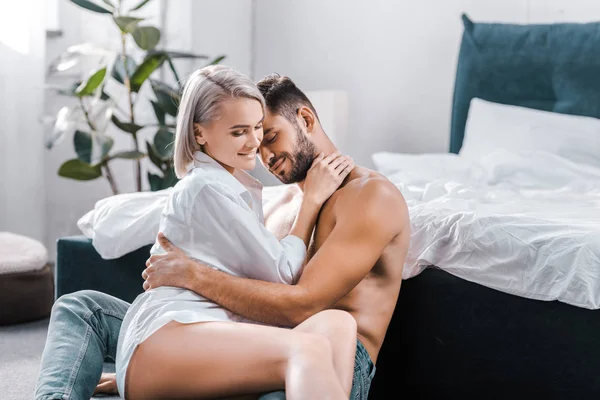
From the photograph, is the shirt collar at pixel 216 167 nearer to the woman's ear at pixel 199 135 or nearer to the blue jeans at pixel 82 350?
the woman's ear at pixel 199 135

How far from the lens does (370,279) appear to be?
1.74 metres

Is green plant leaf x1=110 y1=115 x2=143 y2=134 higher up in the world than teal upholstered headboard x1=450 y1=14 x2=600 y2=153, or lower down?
lower down

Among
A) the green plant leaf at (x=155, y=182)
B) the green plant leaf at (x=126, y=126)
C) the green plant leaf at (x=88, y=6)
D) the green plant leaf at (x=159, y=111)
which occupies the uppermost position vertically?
the green plant leaf at (x=88, y=6)

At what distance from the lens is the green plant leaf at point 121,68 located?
3.73 metres

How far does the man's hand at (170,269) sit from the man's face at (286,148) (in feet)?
1.21

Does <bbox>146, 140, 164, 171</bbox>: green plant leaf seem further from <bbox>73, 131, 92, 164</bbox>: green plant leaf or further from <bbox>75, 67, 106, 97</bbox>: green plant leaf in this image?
<bbox>75, 67, 106, 97</bbox>: green plant leaf

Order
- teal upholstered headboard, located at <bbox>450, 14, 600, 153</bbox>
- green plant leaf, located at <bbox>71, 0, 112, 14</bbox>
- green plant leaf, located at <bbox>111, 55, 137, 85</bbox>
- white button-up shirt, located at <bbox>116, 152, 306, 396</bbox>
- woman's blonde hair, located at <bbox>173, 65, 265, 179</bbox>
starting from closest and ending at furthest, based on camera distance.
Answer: white button-up shirt, located at <bbox>116, 152, 306, 396</bbox>, woman's blonde hair, located at <bbox>173, 65, 265, 179</bbox>, teal upholstered headboard, located at <bbox>450, 14, 600, 153</bbox>, green plant leaf, located at <bbox>71, 0, 112, 14</bbox>, green plant leaf, located at <bbox>111, 55, 137, 85</bbox>

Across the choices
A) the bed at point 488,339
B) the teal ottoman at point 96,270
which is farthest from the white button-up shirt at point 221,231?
the teal ottoman at point 96,270

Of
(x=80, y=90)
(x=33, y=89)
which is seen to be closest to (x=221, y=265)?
(x=80, y=90)

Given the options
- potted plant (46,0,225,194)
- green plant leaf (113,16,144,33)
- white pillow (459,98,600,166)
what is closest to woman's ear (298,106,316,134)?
white pillow (459,98,600,166)

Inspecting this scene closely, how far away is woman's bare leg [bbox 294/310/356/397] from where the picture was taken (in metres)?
1.42

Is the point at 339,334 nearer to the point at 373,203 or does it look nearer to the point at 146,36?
the point at 373,203

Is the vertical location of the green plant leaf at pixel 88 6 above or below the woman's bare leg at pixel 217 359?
above

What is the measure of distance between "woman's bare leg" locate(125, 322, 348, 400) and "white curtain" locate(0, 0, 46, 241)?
276 centimetres
